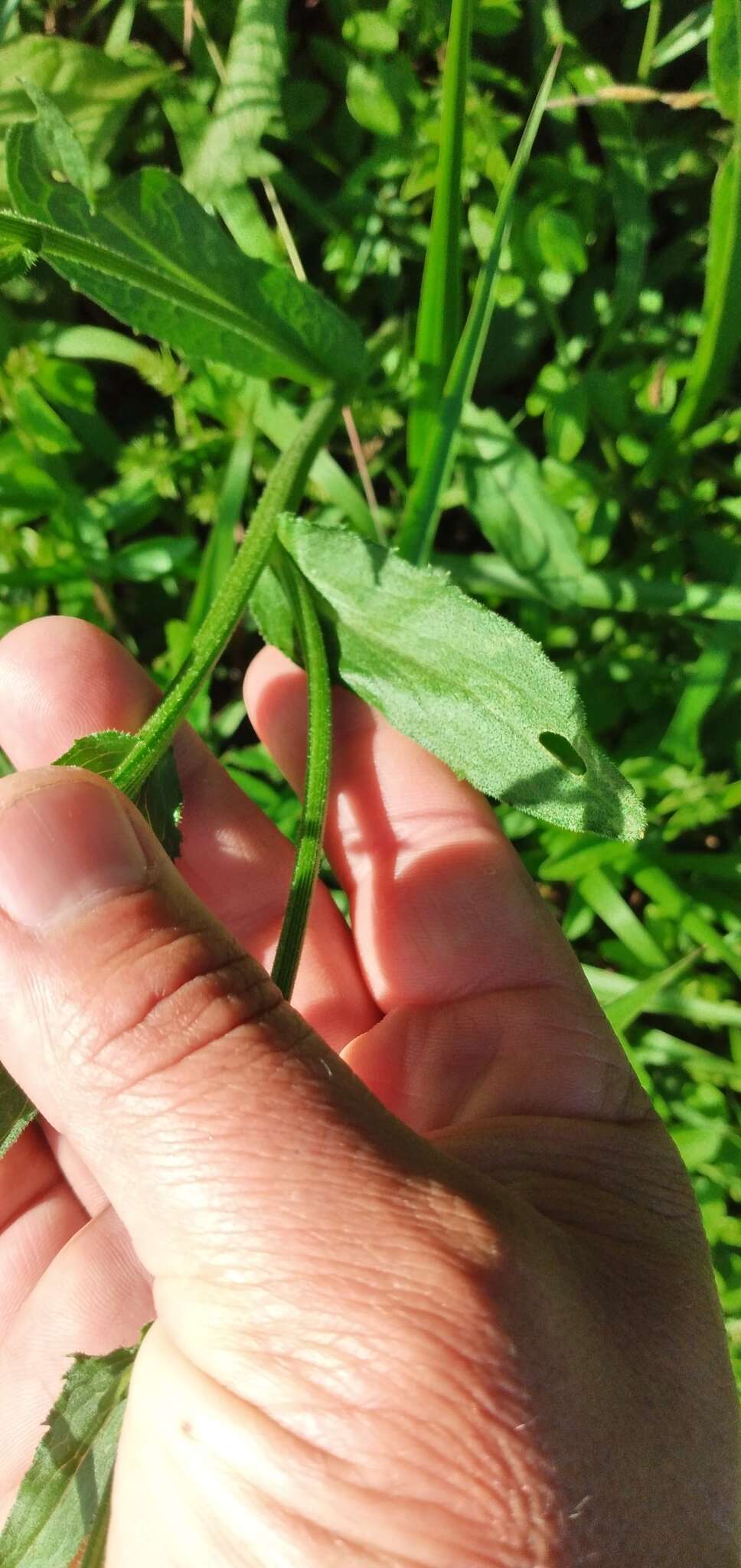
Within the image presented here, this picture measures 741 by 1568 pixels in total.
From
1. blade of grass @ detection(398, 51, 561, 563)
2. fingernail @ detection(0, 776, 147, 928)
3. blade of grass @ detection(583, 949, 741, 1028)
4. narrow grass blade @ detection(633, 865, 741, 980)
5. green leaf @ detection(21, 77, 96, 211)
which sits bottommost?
blade of grass @ detection(583, 949, 741, 1028)

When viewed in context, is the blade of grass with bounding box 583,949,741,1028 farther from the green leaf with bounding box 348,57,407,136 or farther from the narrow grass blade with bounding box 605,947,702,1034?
the green leaf with bounding box 348,57,407,136

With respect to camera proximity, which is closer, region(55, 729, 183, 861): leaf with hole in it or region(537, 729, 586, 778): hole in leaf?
region(55, 729, 183, 861): leaf with hole in it

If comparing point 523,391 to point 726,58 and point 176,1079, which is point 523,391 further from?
point 176,1079

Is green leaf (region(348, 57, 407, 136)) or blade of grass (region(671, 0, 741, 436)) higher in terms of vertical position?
green leaf (region(348, 57, 407, 136))

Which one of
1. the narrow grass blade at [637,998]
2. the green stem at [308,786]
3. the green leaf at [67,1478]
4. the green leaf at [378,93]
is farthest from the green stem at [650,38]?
the green leaf at [67,1478]

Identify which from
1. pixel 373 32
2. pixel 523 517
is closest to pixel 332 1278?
pixel 523 517

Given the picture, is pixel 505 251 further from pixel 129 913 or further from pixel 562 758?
pixel 129 913

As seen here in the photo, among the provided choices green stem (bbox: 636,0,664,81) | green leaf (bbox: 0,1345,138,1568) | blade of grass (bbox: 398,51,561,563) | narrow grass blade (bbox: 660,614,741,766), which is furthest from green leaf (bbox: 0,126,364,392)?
green leaf (bbox: 0,1345,138,1568)
